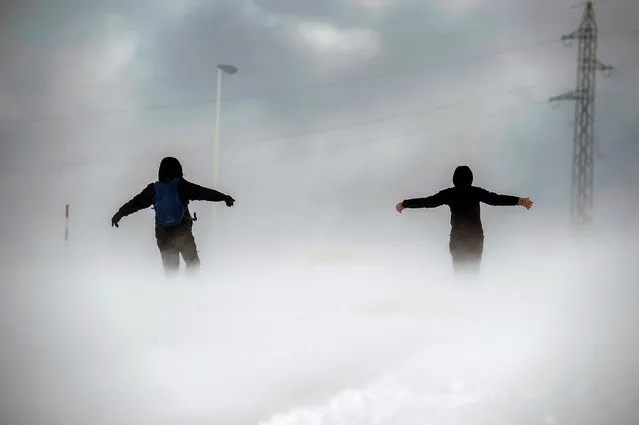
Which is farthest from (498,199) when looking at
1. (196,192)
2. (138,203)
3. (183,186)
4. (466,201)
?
(138,203)

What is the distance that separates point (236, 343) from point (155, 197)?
6.50ft

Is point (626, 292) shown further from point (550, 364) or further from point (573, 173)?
point (573, 173)

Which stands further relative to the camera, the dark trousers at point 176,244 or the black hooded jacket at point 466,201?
the dark trousers at point 176,244

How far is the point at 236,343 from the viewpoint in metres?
8.07

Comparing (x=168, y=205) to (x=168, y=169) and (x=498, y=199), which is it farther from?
(x=498, y=199)

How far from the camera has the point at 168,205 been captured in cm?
828

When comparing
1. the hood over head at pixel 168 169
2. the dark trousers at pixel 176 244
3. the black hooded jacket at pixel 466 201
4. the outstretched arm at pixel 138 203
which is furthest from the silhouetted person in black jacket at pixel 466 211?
the outstretched arm at pixel 138 203

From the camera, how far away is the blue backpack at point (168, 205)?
823 centimetres

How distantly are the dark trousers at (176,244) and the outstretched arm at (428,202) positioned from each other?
253cm

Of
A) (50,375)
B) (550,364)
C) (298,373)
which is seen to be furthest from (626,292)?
(50,375)

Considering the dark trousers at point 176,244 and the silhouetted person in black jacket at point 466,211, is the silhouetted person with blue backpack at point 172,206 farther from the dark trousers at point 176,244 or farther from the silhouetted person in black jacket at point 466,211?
the silhouetted person in black jacket at point 466,211

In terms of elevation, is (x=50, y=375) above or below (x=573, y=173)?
below

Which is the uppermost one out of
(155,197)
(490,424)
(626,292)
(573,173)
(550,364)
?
(573,173)

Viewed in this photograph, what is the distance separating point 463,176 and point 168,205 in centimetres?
347
